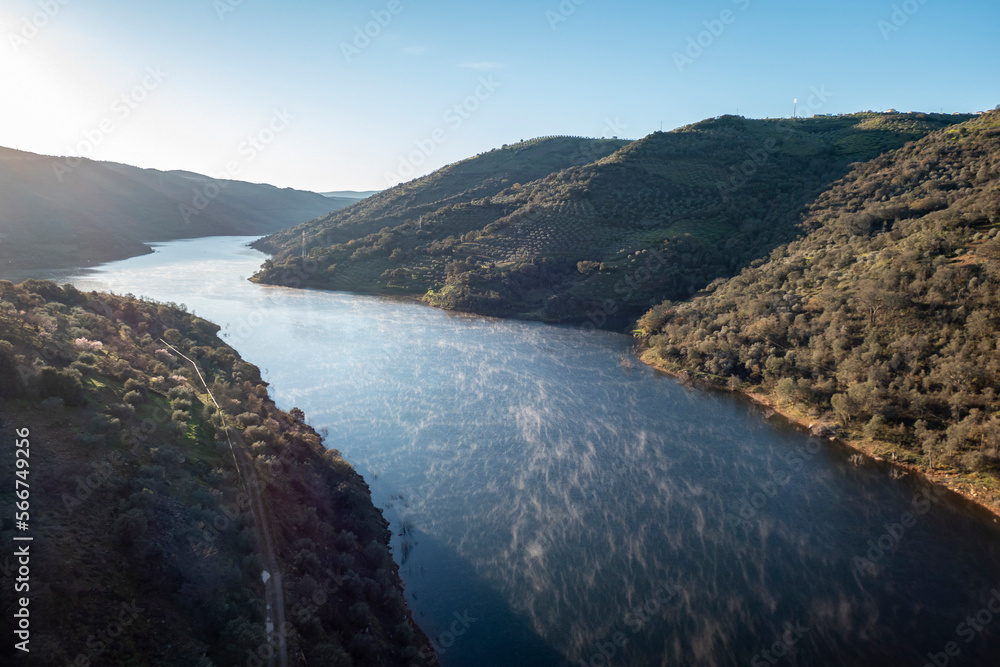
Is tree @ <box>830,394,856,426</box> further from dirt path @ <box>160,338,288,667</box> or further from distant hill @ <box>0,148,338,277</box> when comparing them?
distant hill @ <box>0,148,338,277</box>

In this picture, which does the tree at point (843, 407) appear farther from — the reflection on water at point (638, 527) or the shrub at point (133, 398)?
the shrub at point (133, 398)

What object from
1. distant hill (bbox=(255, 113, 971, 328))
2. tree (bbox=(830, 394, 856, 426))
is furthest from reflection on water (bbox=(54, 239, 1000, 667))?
distant hill (bbox=(255, 113, 971, 328))

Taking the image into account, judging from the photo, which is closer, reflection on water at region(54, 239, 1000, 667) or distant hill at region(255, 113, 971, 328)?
reflection on water at region(54, 239, 1000, 667)

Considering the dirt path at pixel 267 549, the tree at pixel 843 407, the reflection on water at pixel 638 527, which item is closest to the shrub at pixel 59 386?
the dirt path at pixel 267 549

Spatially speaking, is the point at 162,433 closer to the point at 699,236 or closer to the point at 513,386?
the point at 513,386

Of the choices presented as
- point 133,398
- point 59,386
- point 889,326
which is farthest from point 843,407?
point 59,386

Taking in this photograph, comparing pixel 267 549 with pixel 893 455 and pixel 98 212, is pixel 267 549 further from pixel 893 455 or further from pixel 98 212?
pixel 98 212
